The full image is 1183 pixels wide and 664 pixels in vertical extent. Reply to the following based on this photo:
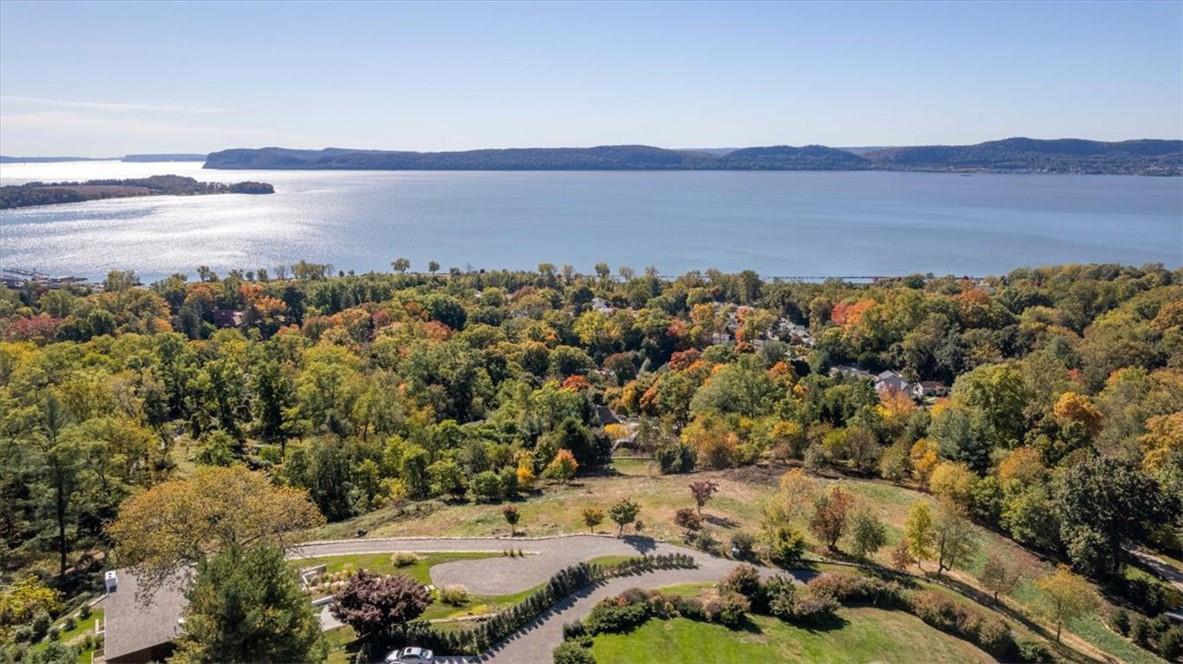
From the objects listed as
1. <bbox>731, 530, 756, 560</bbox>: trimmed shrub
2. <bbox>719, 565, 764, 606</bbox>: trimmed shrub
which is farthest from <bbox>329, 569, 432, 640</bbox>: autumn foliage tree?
<bbox>731, 530, 756, 560</bbox>: trimmed shrub

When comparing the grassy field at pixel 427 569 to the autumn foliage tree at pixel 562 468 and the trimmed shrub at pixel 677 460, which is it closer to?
the autumn foliage tree at pixel 562 468

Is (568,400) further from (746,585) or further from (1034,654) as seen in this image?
(1034,654)

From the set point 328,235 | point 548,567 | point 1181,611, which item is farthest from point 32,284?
point 1181,611

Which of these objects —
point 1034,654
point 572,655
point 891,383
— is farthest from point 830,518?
point 891,383

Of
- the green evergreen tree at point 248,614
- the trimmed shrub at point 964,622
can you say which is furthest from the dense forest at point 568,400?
the green evergreen tree at point 248,614

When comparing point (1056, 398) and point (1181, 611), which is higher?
point (1056, 398)

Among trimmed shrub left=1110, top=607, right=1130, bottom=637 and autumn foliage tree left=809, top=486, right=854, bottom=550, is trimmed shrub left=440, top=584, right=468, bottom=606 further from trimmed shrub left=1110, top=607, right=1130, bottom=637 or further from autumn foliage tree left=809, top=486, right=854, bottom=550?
trimmed shrub left=1110, top=607, right=1130, bottom=637

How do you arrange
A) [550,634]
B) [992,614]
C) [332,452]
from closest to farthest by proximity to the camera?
[550,634] < [992,614] < [332,452]

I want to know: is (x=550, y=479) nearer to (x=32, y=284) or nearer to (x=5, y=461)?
(x=5, y=461)
